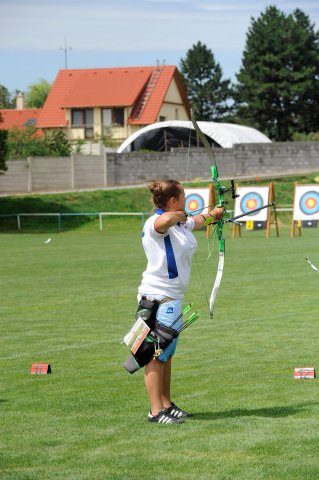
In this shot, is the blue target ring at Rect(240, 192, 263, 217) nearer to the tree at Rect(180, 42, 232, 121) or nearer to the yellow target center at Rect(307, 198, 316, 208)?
the yellow target center at Rect(307, 198, 316, 208)

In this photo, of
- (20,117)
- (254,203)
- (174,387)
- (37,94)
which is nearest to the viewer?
(174,387)

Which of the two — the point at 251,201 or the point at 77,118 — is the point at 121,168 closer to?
the point at 251,201

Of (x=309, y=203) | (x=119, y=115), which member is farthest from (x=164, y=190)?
(x=119, y=115)

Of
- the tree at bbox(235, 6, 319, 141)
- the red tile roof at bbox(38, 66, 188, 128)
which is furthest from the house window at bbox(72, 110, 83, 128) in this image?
the tree at bbox(235, 6, 319, 141)

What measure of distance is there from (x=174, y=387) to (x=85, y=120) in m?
83.0

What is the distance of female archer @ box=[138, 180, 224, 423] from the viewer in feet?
28.6

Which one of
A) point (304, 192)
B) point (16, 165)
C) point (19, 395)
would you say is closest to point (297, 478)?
point (19, 395)

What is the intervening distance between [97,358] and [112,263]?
15666 millimetres

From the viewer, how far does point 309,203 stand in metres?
42.2

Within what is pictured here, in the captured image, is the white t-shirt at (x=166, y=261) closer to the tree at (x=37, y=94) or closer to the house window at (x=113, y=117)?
the house window at (x=113, y=117)

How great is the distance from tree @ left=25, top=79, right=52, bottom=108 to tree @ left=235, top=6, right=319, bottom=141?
6697 cm

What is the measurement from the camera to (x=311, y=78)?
9512 cm

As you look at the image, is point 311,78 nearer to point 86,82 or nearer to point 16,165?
point 86,82

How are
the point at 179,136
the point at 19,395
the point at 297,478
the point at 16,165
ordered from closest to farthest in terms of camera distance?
the point at 297,478, the point at 19,395, the point at 16,165, the point at 179,136
